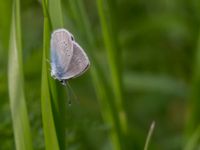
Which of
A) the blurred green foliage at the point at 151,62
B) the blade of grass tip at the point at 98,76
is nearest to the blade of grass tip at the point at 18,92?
the blade of grass tip at the point at 98,76

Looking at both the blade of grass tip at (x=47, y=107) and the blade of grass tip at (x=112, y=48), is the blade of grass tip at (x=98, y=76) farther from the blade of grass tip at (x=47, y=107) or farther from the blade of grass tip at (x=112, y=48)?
the blade of grass tip at (x=47, y=107)

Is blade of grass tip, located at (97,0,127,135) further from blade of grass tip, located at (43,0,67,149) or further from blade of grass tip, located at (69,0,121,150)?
blade of grass tip, located at (43,0,67,149)

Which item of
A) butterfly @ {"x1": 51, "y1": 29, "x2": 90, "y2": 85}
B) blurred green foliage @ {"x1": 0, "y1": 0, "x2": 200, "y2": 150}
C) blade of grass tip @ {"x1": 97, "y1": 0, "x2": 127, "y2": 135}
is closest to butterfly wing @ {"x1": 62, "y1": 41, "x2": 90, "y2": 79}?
butterfly @ {"x1": 51, "y1": 29, "x2": 90, "y2": 85}

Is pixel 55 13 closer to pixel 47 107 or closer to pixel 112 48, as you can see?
pixel 47 107

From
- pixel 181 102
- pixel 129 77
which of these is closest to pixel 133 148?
pixel 129 77

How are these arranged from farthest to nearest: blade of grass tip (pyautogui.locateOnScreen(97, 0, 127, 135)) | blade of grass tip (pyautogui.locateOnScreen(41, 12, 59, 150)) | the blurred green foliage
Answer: the blurred green foliage, blade of grass tip (pyautogui.locateOnScreen(97, 0, 127, 135)), blade of grass tip (pyautogui.locateOnScreen(41, 12, 59, 150))

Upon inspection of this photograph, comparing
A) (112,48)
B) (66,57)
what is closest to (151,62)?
(112,48)
